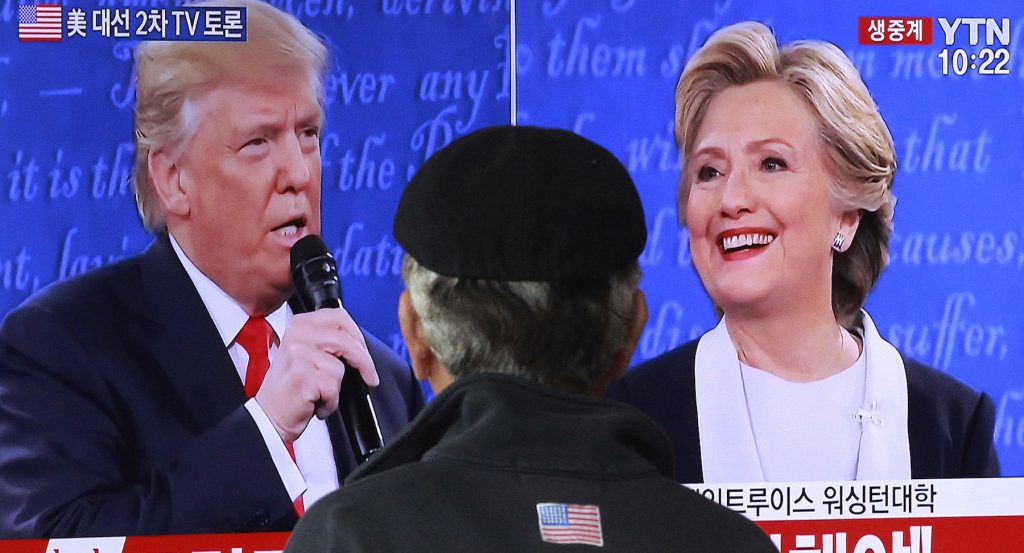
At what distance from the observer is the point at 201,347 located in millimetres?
2590

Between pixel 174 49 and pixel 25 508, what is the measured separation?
38.3 inches

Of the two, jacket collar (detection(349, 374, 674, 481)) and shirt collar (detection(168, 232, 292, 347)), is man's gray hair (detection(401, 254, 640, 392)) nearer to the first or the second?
jacket collar (detection(349, 374, 674, 481))

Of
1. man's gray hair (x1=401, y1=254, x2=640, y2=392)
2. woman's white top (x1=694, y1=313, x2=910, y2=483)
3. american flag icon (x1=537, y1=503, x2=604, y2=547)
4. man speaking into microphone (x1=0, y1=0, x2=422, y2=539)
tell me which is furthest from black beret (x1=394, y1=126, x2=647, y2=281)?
woman's white top (x1=694, y1=313, x2=910, y2=483)

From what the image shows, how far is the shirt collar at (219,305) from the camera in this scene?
2.62 m

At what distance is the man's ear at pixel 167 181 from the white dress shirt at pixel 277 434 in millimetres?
74

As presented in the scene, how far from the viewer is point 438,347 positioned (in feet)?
4.03

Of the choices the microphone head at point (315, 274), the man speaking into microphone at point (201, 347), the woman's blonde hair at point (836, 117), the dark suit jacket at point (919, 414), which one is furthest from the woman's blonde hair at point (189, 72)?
the dark suit jacket at point (919, 414)

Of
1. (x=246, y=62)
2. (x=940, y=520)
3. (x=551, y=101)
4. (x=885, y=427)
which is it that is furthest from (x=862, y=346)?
(x=246, y=62)

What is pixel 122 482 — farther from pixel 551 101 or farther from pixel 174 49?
pixel 551 101

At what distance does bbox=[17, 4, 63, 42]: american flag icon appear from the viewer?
8.48 ft

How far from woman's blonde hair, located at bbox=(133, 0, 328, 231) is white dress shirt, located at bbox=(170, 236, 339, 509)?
0.18 m

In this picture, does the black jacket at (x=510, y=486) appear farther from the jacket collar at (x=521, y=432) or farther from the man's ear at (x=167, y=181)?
the man's ear at (x=167, y=181)

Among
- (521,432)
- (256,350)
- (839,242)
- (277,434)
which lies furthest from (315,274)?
(521,432)

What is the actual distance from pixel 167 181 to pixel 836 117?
142 cm
